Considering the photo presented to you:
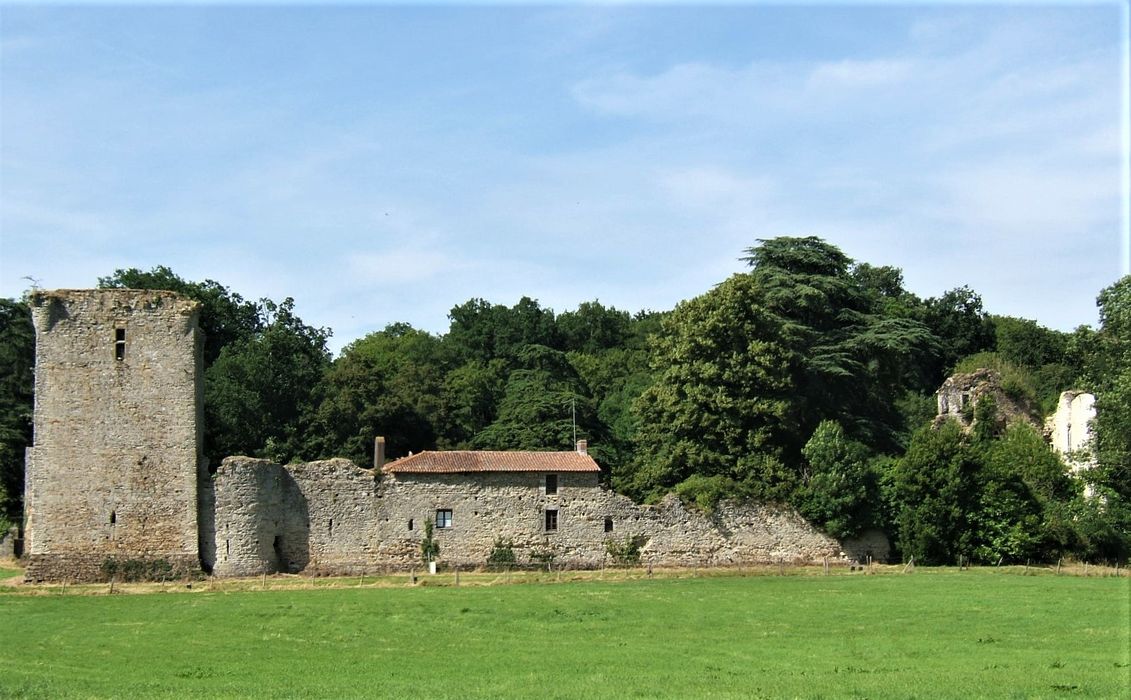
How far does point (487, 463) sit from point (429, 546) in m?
3.06

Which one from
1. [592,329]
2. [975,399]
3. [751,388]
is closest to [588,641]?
[751,388]

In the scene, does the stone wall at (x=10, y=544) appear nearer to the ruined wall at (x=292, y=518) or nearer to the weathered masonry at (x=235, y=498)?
the weathered masonry at (x=235, y=498)

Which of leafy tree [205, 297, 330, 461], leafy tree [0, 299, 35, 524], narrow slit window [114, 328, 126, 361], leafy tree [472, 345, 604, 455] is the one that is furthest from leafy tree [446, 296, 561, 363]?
narrow slit window [114, 328, 126, 361]

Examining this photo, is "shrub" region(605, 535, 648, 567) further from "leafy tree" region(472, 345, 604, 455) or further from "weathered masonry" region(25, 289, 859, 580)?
"leafy tree" region(472, 345, 604, 455)

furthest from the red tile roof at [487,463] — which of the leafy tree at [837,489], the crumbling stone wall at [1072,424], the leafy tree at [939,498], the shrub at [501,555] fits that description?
the crumbling stone wall at [1072,424]

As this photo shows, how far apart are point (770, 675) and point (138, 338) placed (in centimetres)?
2467

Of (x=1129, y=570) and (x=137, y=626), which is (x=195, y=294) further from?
(x=1129, y=570)

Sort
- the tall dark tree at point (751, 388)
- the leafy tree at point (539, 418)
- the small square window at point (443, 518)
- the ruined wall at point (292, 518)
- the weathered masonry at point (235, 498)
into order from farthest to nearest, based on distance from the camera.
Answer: the leafy tree at point (539, 418)
the tall dark tree at point (751, 388)
the small square window at point (443, 518)
the ruined wall at point (292, 518)
the weathered masonry at point (235, 498)

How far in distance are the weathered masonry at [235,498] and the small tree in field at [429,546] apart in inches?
5.9

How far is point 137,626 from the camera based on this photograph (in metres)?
26.7

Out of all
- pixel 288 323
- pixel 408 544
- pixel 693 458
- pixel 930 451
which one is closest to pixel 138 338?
pixel 408 544

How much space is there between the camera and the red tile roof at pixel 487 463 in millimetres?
40125

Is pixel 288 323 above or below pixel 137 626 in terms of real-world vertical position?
above

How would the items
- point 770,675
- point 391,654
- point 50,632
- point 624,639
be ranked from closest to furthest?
point 770,675 < point 391,654 < point 624,639 < point 50,632
